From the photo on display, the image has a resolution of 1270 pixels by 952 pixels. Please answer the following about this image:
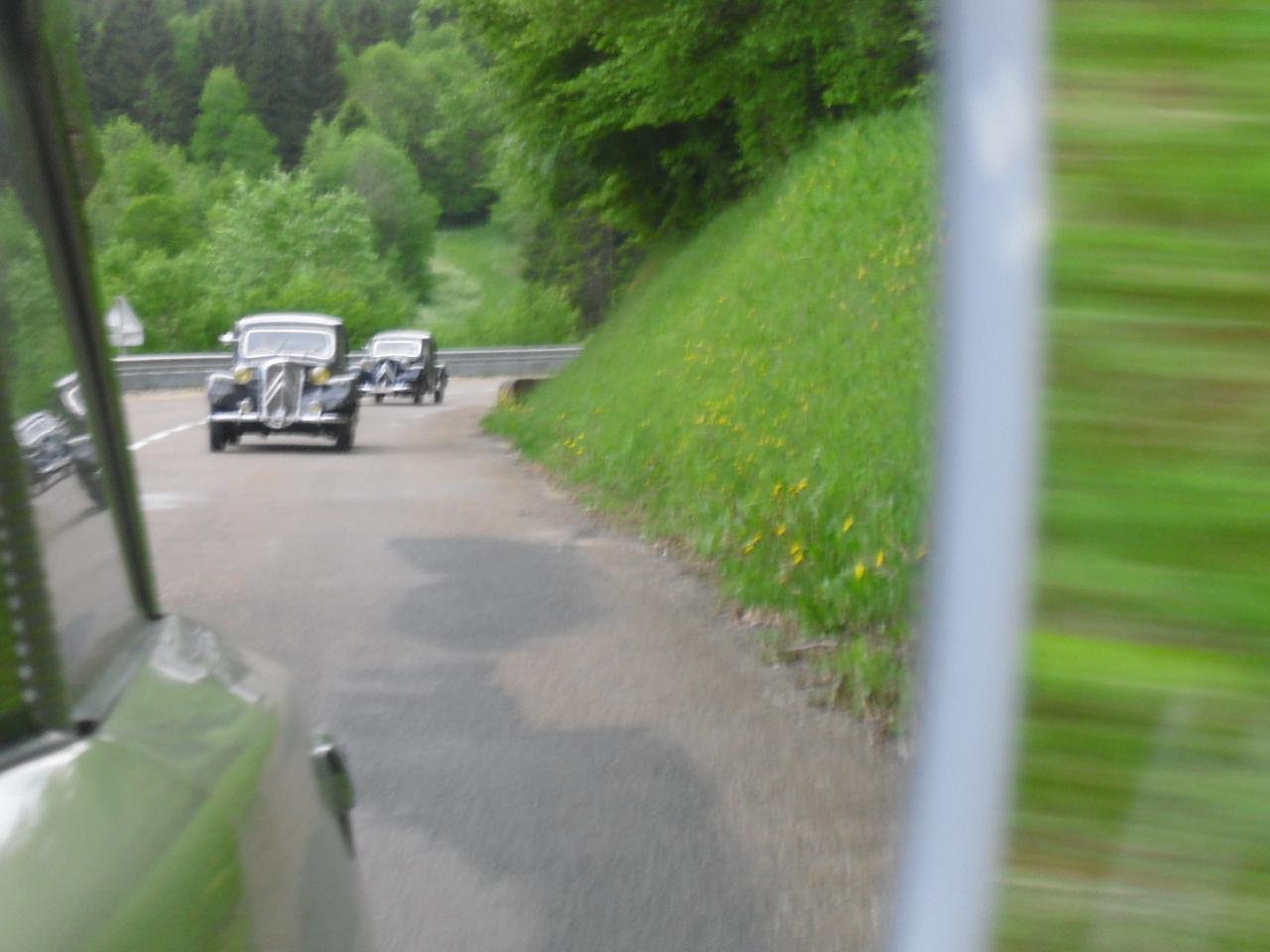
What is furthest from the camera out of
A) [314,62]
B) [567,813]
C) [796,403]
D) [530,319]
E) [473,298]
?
[473,298]

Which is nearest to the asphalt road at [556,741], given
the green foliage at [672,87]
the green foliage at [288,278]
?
the green foliage at [672,87]

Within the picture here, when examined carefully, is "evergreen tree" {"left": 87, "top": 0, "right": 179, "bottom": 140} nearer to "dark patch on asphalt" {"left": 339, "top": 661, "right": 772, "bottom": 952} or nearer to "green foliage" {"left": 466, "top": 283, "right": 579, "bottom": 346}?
"dark patch on asphalt" {"left": 339, "top": 661, "right": 772, "bottom": 952}

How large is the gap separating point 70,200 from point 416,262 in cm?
4974

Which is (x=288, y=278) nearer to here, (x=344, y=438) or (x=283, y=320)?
(x=283, y=320)

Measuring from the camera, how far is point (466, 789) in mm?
5371

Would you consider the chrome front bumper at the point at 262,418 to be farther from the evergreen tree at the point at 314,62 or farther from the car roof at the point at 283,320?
the evergreen tree at the point at 314,62

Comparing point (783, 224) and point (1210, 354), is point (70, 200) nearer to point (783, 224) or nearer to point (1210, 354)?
point (1210, 354)

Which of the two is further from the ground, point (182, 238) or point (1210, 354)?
point (1210, 354)

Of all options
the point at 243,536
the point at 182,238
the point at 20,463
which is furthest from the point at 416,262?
the point at 20,463

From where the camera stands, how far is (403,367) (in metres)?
38.5

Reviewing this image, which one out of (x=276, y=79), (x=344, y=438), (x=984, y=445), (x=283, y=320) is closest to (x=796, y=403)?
(x=276, y=79)

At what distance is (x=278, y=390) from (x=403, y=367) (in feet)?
52.1

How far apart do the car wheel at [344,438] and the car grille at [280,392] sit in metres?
0.69

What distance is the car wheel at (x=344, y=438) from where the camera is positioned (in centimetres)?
2233
